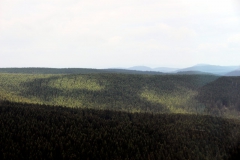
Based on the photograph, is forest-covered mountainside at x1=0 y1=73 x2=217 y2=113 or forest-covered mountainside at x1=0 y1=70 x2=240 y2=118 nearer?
forest-covered mountainside at x1=0 y1=70 x2=240 y2=118

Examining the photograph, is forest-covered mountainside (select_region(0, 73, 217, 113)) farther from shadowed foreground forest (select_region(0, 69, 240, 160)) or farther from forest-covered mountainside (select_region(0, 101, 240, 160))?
forest-covered mountainside (select_region(0, 101, 240, 160))

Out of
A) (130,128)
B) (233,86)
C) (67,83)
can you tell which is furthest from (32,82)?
(233,86)

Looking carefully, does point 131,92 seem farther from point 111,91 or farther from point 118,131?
point 118,131

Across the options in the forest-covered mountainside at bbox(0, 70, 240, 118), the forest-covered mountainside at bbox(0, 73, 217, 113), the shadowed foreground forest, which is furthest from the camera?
the forest-covered mountainside at bbox(0, 73, 217, 113)

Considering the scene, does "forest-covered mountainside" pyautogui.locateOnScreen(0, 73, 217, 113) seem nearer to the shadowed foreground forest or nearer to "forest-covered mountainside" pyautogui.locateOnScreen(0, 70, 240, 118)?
"forest-covered mountainside" pyautogui.locateOnScreen(0, 70, 240, 118)

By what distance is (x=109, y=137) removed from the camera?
54.0 metres

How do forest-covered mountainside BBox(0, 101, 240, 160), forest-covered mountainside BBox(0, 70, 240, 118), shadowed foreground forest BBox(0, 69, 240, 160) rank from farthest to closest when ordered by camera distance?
forest-covered mountainside BBox(0, 70, 240, 118), shadowed foreground forest BBox(0, 69, 240, 160), forest-covered mountainside BBox(0, 101, 240, 160)

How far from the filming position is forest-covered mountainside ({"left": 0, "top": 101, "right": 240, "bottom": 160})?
4516 centimetres

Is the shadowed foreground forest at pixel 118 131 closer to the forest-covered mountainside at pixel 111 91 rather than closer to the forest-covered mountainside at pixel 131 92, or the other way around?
the forest-covered mountainside at pixel 131 92

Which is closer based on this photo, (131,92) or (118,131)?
(118,131)

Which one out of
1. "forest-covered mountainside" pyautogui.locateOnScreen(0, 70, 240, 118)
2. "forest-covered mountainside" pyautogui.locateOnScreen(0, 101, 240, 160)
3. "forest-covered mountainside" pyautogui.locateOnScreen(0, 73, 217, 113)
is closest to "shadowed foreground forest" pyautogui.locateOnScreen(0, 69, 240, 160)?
"forest-covered mountainside" pyautogui.locateOnScreen(0, 101, 240, 160)

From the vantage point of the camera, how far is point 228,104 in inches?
4624

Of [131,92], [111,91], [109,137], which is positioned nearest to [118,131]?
[109,137]

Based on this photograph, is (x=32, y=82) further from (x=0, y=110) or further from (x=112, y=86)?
(x=0, y=110)
